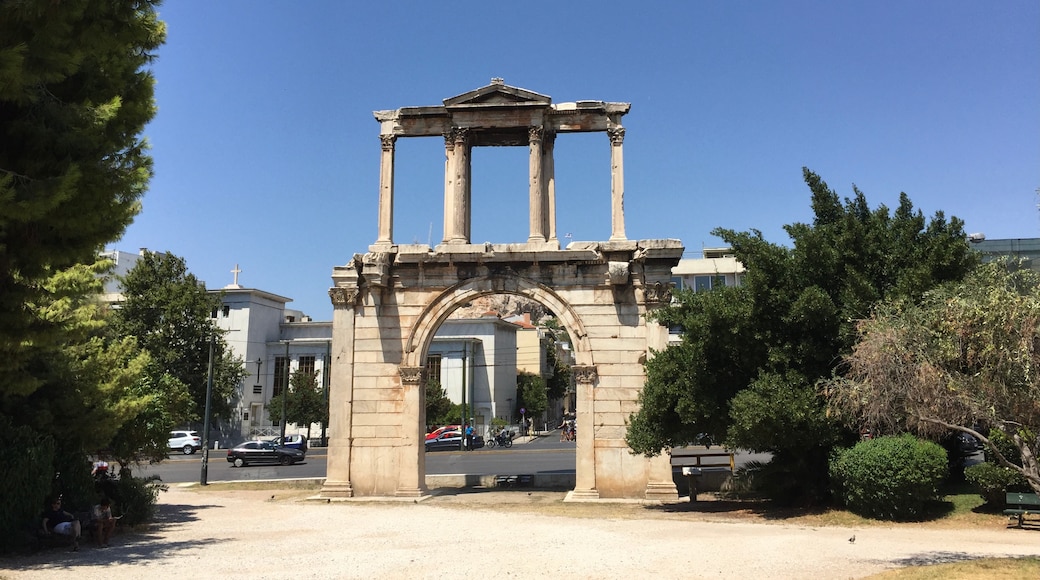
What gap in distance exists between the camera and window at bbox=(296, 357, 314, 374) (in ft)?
184

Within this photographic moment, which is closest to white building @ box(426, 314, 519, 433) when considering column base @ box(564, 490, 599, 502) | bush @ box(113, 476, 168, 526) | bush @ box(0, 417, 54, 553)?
column base @ box(564, 490, 599, 502)

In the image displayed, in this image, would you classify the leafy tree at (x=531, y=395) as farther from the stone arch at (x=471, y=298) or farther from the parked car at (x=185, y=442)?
the stone arch at (x=471, y=298)

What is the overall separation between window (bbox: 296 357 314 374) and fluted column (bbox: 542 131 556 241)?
1531 inches

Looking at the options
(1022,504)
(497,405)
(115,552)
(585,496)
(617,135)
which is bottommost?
(115,552)

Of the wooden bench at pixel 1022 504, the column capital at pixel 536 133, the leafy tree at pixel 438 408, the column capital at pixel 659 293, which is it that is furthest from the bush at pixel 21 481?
the leafy tree at pixel 438 408

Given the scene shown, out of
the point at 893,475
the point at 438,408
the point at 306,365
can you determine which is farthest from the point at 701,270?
the point at 893,475

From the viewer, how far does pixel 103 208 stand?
866 cm

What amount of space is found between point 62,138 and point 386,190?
42.9 ft

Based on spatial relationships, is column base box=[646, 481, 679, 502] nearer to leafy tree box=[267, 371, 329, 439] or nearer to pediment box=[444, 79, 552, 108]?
pediment box=[444, 79, 552, 108]

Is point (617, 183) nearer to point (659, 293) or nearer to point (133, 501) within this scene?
point (659, 293)

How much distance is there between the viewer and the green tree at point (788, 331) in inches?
595

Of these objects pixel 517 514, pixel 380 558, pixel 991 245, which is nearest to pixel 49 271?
pixel 380 558

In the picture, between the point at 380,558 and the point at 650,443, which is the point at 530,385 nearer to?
the point at 650,443

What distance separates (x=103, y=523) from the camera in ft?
44.1
